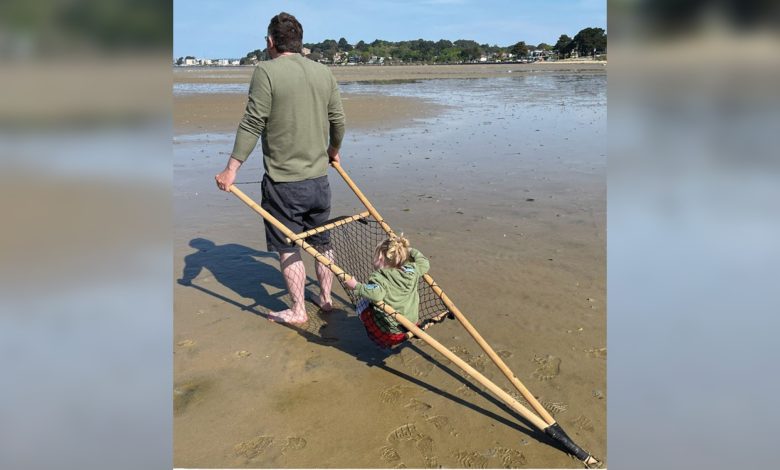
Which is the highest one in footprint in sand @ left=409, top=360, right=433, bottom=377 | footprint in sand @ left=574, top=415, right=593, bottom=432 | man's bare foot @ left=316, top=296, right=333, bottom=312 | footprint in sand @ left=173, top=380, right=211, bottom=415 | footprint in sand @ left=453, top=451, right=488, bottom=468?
man's bare foot @ left=316, top=296, right=333, bottom=312

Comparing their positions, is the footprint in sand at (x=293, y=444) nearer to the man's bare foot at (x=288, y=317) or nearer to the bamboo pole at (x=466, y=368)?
the bamboo pole at (x=466, y=368)

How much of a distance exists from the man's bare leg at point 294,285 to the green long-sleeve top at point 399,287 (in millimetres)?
891

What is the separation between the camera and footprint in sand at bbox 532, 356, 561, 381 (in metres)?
3.49

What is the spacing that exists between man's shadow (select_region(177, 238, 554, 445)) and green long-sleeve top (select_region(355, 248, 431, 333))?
0.37 metres

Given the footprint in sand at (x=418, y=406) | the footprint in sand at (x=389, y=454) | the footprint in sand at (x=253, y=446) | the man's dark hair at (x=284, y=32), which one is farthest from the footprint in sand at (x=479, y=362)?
the man's dark hair at (x=284, y=32)

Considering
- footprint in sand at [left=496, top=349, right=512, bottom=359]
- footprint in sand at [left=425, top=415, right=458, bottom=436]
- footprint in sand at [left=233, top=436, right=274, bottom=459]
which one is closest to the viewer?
footprint in sand at [left=233, top=436, right=274, bottom=459]

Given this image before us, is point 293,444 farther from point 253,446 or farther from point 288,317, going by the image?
point 288,317

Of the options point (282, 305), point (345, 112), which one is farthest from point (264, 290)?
point (345, 112)

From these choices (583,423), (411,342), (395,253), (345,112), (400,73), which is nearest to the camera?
(583,423)

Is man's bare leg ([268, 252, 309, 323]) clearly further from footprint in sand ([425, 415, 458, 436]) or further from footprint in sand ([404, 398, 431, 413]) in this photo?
footprint in sand ([425, 415, 458, 436])

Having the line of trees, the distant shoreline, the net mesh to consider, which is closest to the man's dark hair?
the net mesh

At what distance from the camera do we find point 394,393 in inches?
132

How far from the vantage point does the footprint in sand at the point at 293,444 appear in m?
2.90

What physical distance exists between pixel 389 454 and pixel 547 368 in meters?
1.22
